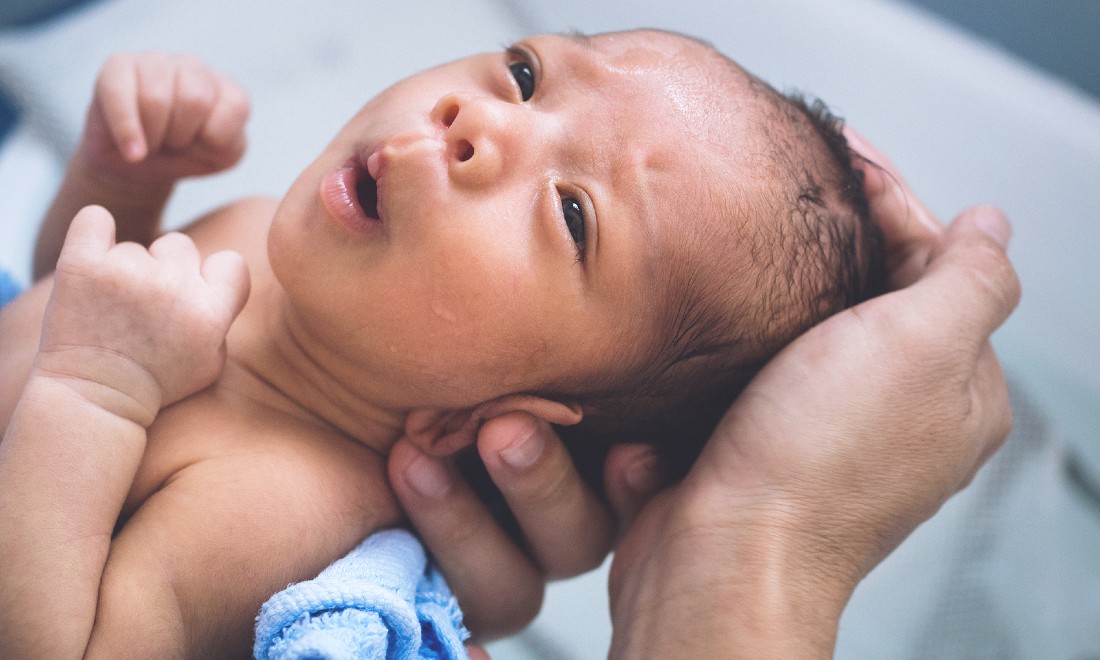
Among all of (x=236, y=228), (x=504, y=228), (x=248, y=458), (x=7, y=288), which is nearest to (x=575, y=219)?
(x=504, y=228)

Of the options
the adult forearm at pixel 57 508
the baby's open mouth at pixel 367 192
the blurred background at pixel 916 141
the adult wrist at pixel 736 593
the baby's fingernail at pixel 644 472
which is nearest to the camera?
the adult forearm at pixel 57 508

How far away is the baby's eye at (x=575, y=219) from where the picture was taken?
3.15 feet

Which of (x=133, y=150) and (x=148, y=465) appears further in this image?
(x=133, y=150)

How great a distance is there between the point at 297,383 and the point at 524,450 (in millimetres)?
287

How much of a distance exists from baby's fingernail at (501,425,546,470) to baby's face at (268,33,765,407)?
6 centimetres

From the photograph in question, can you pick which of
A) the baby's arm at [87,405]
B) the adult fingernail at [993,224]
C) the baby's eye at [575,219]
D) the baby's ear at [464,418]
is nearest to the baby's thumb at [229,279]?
the baby's arm at [87,405]

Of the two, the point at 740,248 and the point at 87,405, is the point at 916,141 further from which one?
the point at 87,405

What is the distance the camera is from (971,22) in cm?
199

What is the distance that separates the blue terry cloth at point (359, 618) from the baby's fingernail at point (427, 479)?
0.28 feet

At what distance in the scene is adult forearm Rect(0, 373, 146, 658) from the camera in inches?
31.0

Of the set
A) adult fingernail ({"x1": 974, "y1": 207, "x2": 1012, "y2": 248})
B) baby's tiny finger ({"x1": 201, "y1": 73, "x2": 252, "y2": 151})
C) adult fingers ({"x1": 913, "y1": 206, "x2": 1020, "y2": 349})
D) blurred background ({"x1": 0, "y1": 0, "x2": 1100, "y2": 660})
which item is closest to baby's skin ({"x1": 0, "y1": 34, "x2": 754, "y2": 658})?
baby's tiny finger ({"x1": 201, "y1": 73, "x2": 252, "y2": 151})

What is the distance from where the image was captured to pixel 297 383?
108 centimetres

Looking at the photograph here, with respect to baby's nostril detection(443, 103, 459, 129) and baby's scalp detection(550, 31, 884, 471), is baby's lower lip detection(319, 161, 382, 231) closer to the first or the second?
baby's nostril detection(443, 103, 459, 129)

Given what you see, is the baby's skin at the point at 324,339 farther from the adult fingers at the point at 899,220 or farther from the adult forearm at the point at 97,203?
the adult fingers at the point at 899,220
